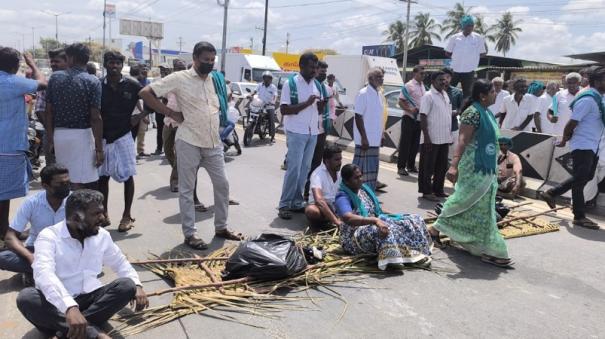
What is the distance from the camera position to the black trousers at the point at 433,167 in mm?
7238

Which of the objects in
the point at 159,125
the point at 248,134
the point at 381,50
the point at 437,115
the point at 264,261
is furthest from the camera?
the point at 381,50

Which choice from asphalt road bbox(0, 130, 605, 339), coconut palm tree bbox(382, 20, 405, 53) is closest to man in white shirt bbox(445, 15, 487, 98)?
asphalt road bbox(0, 130, 605, 339)

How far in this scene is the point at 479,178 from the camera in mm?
4852

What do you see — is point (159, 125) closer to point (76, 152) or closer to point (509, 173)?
point (76, 152)

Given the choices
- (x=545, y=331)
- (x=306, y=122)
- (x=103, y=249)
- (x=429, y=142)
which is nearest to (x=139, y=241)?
(x=103, y=249)

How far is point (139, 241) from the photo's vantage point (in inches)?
200

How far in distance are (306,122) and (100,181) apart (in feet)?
7.90

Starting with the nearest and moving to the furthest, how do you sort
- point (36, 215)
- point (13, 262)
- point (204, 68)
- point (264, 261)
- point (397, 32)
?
point (13, 262)
point (36, 215)
point (264, 261)
point (204, 68)
point (397, 32)

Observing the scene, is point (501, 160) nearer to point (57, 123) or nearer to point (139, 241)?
point (139, 241)

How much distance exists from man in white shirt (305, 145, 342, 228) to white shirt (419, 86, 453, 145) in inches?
93.2

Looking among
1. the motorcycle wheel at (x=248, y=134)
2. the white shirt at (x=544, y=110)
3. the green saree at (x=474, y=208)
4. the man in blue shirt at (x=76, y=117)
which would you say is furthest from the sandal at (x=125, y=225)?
the white shirt at (x=544, y=110)

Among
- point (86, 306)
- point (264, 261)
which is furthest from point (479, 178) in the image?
point (86, 306)

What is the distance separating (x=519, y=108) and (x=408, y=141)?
262 centimetres

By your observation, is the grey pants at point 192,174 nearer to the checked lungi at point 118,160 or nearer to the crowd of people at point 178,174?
the crowd of people at point 178,174
